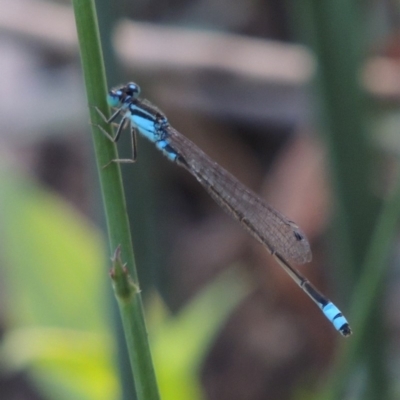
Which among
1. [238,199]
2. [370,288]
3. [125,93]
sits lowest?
[370,288]

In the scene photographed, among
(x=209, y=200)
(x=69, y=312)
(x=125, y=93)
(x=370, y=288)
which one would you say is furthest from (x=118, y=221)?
(x=209, y=200)

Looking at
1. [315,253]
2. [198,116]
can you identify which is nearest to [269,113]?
[198,116]

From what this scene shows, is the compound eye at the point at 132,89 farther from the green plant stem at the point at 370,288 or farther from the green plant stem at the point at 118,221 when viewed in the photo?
the green plant stem at the point at 118,221

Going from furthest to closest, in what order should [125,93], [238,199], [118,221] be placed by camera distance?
[238,199]
[125,93]
[118,221]

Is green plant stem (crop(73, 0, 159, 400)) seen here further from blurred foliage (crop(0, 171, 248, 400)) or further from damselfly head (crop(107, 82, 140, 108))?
blurred foliage (crop(0, 171, 248, 400))

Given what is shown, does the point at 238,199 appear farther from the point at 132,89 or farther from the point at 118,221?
the point at 118,221

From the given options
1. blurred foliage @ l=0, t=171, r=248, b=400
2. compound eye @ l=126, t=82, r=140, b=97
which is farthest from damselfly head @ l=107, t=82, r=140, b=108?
blurred foliage @ l=0, t=171, r=248, b=400

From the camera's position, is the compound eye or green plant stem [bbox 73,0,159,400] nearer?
green plant stem [bbox 73,0,159,400]

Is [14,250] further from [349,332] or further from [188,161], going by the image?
[349,332]

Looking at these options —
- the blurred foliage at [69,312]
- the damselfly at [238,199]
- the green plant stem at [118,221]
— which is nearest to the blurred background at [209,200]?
the blurred foliage at [69,312]
